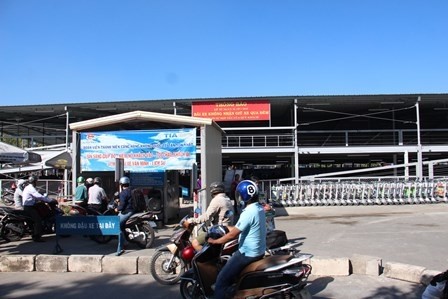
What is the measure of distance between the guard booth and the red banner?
11.9m

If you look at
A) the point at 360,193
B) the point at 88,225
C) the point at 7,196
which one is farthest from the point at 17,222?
the point at 360,193

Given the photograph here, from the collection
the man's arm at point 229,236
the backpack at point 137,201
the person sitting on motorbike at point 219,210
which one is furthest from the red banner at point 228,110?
the man's arm at point 229,236

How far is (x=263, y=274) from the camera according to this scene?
5.11 metres

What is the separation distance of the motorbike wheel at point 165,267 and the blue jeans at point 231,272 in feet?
7.14

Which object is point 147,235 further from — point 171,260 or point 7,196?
point 7,196

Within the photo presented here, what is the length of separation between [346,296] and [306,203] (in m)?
14.6

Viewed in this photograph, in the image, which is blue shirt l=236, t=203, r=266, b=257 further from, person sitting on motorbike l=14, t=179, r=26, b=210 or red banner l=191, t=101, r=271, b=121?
red banner l=191, t=101, r=271, b=121

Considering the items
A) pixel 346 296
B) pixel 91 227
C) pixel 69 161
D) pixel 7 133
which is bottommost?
pixel 346 296

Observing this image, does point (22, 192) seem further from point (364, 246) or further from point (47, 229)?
point (364, 246)

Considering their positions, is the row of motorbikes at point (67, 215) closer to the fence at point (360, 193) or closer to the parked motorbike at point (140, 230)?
the parked motorbike at point (140, 230)

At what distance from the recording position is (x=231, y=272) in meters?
5.19

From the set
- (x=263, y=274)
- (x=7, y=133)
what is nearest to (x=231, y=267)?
(x=263, y=274)

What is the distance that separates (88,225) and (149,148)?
15.5 feet

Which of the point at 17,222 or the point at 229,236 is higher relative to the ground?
the point at 229,236
